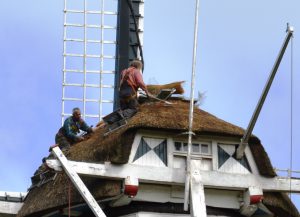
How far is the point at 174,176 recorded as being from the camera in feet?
82.7

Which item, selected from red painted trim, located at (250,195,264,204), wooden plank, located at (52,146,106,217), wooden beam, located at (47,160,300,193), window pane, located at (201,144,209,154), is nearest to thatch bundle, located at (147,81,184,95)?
window pane, located at (201,144,209,154)

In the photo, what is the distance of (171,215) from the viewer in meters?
25.2

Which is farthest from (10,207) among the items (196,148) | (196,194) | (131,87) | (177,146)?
(196,194)

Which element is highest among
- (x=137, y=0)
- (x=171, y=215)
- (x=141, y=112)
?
(x=137, y=0)

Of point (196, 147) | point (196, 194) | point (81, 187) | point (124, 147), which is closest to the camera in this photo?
point (81, 187)

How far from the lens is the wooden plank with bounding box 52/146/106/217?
24.4 metres

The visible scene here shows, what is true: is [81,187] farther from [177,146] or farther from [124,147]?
[177,146]

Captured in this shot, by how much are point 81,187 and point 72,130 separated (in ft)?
10.2

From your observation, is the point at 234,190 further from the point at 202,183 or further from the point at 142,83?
the point at 142,83

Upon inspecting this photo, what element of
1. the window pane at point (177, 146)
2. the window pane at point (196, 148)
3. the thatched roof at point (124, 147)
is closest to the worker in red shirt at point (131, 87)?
the thatched roof at point (124, 147)

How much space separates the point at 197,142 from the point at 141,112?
1.24 metres

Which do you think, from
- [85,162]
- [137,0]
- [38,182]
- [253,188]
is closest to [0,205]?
[38,182]

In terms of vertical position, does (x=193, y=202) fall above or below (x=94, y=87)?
below

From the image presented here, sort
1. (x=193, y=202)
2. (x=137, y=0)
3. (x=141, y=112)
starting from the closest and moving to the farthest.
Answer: (x=193, y=202) < (x=141, y=112) < (x=137, y=0)
